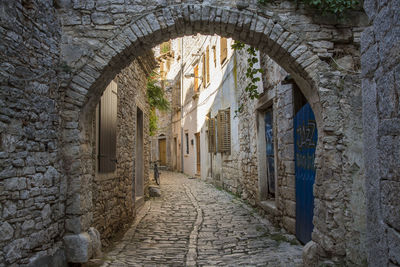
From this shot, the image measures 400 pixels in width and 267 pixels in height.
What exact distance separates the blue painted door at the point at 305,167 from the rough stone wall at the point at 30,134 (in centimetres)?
307

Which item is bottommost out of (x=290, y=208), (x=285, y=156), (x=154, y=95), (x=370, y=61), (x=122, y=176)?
(x=290, y=208)

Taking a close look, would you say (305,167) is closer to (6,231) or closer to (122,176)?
(122,176)

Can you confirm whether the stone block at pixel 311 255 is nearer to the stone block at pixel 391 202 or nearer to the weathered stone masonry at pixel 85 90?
the weathered stone masonry at pixel 85 90

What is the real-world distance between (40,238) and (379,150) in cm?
311

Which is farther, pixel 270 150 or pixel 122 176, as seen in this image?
pixel 270 150

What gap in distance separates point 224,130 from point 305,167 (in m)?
6.19

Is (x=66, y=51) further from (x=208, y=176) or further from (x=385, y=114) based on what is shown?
(x=208, y=176)

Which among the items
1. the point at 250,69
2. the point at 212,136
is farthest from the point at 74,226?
the point at 212,136

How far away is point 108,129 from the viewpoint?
199 inches

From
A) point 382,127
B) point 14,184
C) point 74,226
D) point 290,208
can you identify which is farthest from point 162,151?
point 382,127

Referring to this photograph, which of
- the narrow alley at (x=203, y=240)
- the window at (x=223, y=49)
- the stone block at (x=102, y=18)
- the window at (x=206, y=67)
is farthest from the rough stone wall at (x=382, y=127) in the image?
the window at (x=206, y=67)

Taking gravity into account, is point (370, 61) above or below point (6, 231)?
above

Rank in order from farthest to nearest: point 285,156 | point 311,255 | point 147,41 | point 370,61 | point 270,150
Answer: point 270,150, point 285,156, point 147,41, point 311,255, point 370,61

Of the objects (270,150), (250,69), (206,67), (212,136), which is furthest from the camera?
(206,67)
